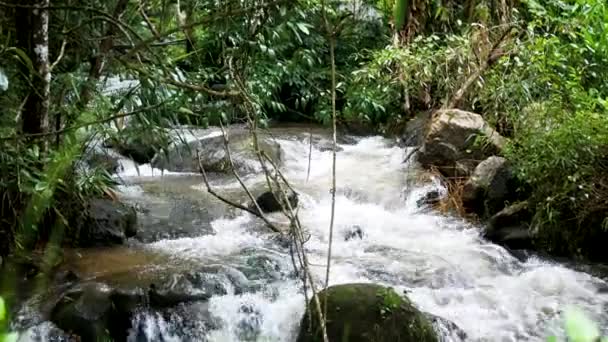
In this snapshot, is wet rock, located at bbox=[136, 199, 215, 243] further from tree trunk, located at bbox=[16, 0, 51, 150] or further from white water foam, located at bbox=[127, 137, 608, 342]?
tree trunk, located at bbox=[16, 0, 51, 150]

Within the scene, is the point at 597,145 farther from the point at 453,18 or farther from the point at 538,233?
the point at 453,18

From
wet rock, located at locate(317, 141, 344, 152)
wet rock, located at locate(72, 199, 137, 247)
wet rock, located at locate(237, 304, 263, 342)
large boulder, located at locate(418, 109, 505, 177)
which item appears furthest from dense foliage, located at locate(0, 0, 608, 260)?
wet rock, located at locate(237, 304, 263, 342)

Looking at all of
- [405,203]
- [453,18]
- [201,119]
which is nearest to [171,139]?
[201,119]

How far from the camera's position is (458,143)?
656 cm

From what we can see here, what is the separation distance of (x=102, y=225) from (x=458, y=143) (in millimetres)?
3446

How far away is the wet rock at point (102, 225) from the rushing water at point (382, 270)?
31 cm

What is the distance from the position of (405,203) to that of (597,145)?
195 centimetres

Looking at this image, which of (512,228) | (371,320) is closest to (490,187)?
(512,228)

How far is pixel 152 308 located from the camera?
159 inches

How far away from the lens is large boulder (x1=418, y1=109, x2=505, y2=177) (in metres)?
6.40

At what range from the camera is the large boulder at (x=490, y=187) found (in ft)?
18.5

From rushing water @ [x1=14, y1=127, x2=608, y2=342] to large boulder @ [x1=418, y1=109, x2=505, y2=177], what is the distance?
10.0 inches

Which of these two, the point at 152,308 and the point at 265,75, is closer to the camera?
the point at 152,308

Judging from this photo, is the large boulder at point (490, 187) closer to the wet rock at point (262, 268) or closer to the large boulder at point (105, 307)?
the wet rock at point (262, 268)
